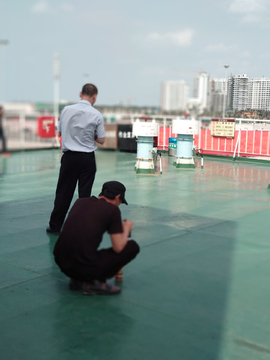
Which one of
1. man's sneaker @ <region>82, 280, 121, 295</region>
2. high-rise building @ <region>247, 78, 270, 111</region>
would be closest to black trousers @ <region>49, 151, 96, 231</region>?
man's sneaker @ <region>82, 280, 121, 295</region>

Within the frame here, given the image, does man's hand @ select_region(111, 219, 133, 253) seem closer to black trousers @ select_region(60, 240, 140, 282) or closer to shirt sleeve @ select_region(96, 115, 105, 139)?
black trousers @ select_region(60, 240, 140, 282)

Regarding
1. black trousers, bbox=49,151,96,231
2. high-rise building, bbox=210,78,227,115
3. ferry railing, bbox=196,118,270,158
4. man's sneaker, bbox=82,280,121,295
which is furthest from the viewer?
ferry railing, bbox=196,118,270,158

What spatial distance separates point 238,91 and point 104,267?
30.5 feet

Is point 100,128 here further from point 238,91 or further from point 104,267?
point 238,91

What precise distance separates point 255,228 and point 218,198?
85.3 inches

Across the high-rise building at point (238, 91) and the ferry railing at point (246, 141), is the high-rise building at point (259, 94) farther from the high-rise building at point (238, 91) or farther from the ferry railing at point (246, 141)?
the ferry railing at point (246, 141)

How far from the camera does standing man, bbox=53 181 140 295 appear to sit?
131 inches

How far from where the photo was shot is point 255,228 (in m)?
5.67

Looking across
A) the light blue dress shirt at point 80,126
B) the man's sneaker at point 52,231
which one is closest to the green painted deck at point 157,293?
the man's sneaker at point 52,231

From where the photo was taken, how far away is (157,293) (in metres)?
3.59

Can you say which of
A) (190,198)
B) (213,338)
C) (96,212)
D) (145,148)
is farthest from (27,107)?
(145,148)

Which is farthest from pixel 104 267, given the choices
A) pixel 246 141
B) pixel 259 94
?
pixel 246 141

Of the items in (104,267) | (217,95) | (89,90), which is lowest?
(104,267)

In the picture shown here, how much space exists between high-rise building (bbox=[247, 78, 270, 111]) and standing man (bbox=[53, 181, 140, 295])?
28.5ft
